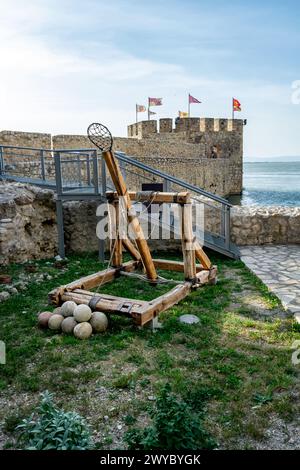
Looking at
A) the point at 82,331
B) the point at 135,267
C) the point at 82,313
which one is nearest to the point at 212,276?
the point at 135,267

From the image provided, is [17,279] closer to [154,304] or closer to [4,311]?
[4,311]

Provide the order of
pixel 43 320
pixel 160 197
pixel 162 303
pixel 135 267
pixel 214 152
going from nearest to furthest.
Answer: pixel 43 320 → pixel 162 303 → pixel 160 197 → pixel 135 267 → pixel 214 152

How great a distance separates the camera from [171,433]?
2.61 meters

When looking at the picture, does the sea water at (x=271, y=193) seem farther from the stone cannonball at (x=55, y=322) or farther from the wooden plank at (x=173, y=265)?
the stone cannonball at (x=55, y=322)

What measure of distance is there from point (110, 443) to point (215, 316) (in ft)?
8.95

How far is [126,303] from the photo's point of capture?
511 cm

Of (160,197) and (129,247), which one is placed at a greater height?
(160,197)

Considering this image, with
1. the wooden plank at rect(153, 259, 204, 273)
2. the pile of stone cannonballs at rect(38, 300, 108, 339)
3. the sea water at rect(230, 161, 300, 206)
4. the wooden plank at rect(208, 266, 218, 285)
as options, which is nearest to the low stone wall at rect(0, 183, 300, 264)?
the wooden plank at rect(153, 259, 204, 273)

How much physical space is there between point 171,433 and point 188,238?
12.4ft

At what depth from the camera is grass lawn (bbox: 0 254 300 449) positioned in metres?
3.34

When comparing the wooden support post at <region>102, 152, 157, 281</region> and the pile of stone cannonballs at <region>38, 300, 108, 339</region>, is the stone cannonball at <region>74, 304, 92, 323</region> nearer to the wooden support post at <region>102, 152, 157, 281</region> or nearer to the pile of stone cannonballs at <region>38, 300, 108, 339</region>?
the pile of stone cannonballs at <region>38, 300, 108, 339</region>

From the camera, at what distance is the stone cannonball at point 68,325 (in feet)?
16.2

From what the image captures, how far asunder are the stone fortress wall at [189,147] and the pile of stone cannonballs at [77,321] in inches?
613

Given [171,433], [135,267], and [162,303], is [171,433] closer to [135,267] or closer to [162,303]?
[162,303]
